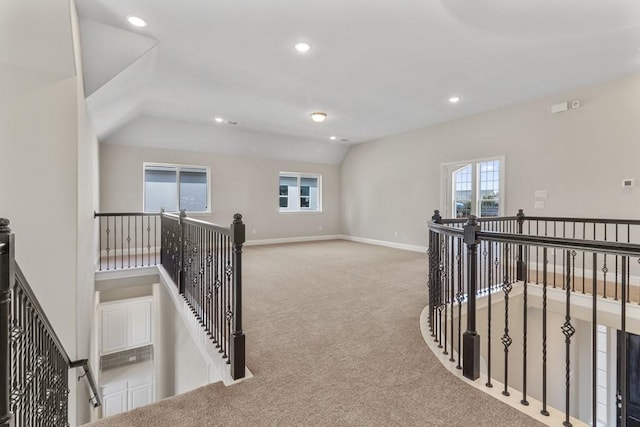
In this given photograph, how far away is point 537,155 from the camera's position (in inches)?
205

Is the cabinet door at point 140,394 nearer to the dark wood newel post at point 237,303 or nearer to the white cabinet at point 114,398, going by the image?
the white cabinet at point 114,398

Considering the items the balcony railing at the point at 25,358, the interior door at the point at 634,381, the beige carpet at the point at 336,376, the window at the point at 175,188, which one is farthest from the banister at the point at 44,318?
the interior door at the point at 634,381

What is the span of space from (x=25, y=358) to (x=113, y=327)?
601 cm

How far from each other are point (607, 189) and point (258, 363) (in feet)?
17.3

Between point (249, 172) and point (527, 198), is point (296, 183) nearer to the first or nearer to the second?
point (249, 172)


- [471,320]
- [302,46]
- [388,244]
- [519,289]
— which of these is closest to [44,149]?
[302,46]

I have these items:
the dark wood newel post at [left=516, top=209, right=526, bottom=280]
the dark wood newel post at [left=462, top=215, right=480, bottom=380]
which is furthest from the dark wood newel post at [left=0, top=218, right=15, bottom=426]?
the dark wood newel post at [left=516, top=209, right=526, bottom=280]

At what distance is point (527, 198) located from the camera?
5363 millimetres

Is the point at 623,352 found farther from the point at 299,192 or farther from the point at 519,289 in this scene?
the point at 299,192

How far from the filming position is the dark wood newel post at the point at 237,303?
2.07 metres

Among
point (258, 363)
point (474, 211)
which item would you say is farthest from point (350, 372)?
point (474, 211)

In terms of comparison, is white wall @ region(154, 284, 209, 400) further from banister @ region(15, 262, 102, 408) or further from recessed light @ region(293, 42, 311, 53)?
recessed light @ region(293, 42, 311, 53)

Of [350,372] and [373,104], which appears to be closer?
[350,372]

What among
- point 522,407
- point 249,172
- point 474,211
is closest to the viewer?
point 522,407
